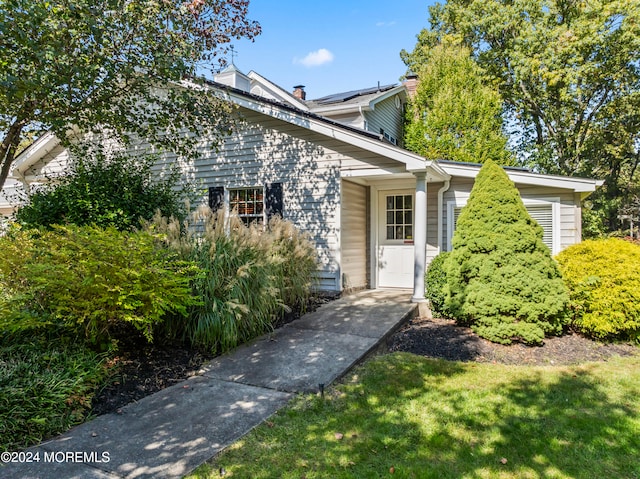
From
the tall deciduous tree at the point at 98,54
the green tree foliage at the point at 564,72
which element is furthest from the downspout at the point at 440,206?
the green tree foliage at the point at 564,72

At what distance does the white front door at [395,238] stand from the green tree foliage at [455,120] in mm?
5375

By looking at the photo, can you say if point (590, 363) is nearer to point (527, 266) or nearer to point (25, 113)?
point (527, 266)

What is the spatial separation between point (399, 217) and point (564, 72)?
13016mm

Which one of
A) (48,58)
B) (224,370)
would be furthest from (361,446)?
(48,58)

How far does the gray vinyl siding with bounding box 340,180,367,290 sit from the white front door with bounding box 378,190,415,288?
39 centimetres

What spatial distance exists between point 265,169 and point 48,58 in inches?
179

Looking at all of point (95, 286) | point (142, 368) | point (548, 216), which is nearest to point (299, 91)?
point (548, 216)

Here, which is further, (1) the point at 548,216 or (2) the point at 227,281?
(1) the point at 548,216

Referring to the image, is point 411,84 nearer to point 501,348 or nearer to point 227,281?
point 501,348

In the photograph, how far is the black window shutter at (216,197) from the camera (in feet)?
29.5

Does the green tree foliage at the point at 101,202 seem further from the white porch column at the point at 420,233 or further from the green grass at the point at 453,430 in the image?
the green grass at the point at 453,430

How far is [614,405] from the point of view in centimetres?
356

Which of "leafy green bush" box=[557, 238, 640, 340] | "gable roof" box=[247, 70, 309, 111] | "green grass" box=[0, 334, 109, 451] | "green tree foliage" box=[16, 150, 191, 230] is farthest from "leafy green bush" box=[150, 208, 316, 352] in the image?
"gable roof" box=[247, 70, 309, 111]

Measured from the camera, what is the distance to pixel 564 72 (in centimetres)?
1617
